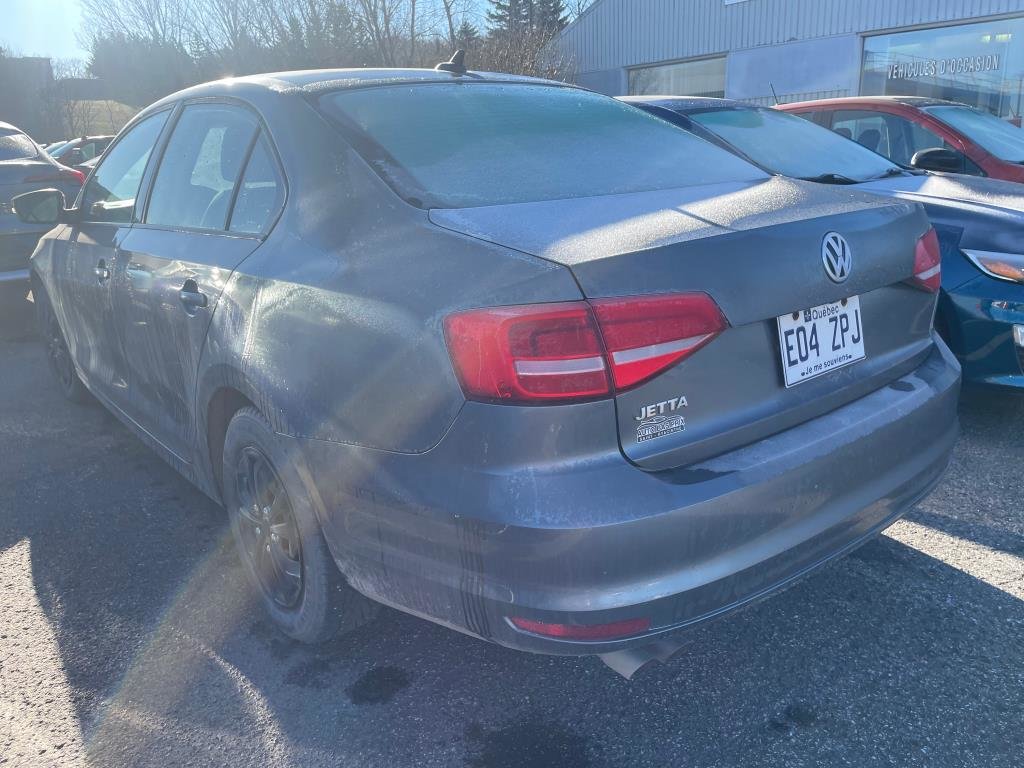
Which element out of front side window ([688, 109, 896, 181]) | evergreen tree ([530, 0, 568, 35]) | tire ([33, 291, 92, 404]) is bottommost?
tire ([33, 291, 92, 404])

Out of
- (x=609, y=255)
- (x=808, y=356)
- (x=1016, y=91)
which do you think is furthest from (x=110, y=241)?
(x=1016, y=91)

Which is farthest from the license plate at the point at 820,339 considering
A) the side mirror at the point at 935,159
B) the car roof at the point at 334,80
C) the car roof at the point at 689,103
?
the side mirror at the point at 935,159

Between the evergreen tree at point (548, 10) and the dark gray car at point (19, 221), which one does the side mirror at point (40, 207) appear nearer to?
the dark gray car at point (19, 221)

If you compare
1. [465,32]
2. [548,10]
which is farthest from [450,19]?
[548,10]

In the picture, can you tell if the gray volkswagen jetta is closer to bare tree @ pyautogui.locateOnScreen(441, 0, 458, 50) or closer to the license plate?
the license plate

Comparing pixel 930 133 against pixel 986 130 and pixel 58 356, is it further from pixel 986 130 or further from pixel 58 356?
pixel 58 356

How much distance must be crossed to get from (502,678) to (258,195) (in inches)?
61.5

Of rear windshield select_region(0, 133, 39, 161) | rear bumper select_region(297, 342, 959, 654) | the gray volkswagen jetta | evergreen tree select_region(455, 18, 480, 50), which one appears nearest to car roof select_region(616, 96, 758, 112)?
the gray volkswagen jetta

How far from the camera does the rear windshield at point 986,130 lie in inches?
226

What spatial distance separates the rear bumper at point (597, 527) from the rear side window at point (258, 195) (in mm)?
748

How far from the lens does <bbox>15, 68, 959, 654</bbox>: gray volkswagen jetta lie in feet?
5.75

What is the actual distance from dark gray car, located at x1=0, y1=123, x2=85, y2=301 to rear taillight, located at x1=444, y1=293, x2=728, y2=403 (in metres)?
5.71

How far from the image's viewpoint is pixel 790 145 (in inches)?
193

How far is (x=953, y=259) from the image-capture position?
12.5 ft
